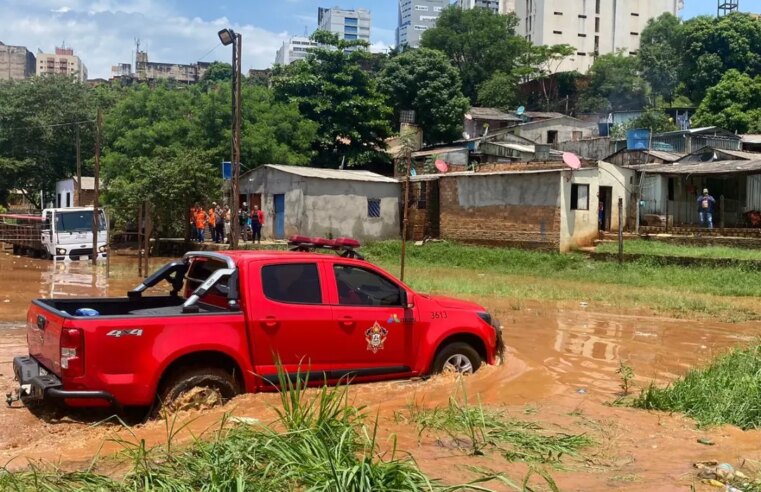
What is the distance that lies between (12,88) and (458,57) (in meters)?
36.2

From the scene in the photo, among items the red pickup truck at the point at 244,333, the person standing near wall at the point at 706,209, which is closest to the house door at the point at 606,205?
the person standing near wall at the point at 706,209

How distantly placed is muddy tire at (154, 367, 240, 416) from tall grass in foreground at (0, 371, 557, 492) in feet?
5.20

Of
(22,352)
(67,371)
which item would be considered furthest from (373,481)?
(22,352)

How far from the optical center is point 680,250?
75.7ft

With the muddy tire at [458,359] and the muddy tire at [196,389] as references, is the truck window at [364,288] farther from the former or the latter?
the muddy tire at [196,389]

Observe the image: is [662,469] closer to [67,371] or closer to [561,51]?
[67,371]

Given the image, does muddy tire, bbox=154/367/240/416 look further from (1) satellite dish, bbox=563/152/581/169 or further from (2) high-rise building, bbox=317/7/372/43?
(2) high-rise building, bbox=317/7/372/43

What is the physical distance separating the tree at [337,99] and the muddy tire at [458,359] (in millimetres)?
31551

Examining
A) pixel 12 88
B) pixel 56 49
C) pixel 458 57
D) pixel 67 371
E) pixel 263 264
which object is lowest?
pixel 67 371

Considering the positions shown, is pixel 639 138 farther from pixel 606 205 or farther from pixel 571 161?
pixel 571 161

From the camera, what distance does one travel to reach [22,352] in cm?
970

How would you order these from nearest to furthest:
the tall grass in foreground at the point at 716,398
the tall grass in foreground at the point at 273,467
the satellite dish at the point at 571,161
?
the tall grass in foreground at the point at 273,467 → the tall grass in foreground at the point at 716,398 → the satellite dish at the point at 571,161

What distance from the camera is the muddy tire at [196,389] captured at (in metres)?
6.00

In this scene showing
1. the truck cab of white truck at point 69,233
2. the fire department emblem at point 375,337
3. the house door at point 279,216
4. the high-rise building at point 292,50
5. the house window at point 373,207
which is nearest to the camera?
the fire department emblem at point 375,337
